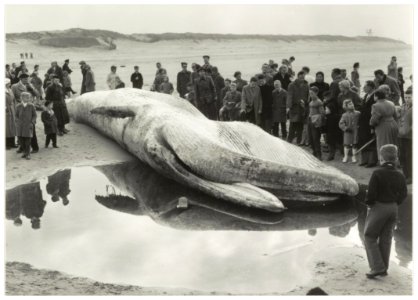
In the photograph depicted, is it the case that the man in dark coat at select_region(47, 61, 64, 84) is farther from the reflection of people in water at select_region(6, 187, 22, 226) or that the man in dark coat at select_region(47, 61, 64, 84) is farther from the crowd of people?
the reflection of people in water at select_region(6, 187, 22, 226)

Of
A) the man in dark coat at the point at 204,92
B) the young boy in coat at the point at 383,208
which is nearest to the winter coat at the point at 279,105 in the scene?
the man in dark coat at the point at 204,92

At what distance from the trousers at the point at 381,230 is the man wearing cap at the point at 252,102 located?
7.46 metres

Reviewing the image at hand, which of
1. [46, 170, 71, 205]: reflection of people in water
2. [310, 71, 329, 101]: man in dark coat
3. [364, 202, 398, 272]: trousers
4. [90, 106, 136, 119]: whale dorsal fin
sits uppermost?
[310, 71, 329, 101]: man in dark coat

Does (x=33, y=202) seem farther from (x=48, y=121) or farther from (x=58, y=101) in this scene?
(x=58, y=101)

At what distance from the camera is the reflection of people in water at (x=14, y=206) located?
934 cm

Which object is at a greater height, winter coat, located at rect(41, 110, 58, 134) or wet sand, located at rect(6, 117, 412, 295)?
winter coat, located at rect(41, 110, 58, 134)

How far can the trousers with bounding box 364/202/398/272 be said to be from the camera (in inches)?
285

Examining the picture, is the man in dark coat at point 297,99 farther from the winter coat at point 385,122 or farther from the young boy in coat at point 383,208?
the young boy in coat at point 383,208

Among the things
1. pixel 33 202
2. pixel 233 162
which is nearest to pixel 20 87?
pixel 33 202

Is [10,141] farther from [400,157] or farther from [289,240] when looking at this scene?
[400,157]

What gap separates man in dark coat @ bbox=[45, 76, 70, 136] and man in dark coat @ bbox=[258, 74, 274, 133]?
500 centimetres

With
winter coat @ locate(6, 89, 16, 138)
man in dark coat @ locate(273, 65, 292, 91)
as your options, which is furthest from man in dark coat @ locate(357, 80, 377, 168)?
winter coat @ locate(6, 89, 16, 138)

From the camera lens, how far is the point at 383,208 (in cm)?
726

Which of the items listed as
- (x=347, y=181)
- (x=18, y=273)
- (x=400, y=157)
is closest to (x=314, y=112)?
(x=400, y=157)
